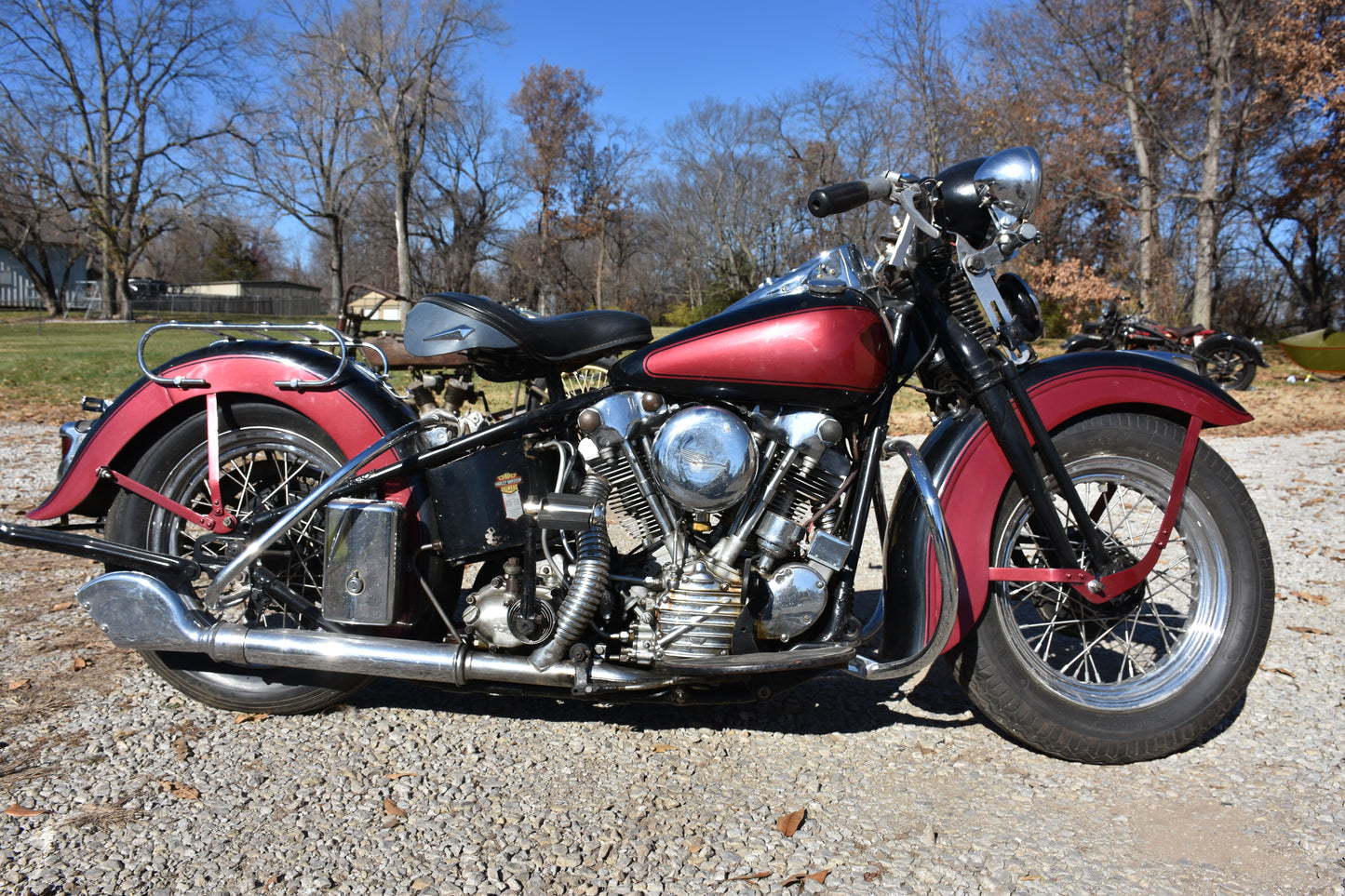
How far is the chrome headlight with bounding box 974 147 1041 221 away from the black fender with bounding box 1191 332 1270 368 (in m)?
13.2

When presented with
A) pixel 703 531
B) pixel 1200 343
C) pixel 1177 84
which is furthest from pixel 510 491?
pixel 1177 84

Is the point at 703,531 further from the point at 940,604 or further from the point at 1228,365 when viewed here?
the point at 1228,365

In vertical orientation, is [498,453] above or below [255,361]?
below

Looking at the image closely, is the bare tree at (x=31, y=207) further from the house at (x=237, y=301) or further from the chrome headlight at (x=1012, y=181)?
the chrome headlight at (x=1012, y=181)

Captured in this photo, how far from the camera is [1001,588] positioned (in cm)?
259

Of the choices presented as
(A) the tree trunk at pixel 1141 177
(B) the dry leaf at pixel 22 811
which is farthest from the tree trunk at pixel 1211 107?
(B) the dry leaf at pixel 22 811

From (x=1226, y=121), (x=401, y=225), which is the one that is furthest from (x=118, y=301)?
(x=1226, y=121)

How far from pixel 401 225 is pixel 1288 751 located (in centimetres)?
3193

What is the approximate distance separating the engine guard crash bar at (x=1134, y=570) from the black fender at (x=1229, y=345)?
12821 mm

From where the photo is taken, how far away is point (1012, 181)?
2395mm

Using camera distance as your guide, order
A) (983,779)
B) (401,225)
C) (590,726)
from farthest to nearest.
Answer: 1. (401,225)
2. (590,726)
3. (983,779)

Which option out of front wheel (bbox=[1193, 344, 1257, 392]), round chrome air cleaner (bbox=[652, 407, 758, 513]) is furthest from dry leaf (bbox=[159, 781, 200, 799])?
front wheel (bbox=[1193, 344, 1257, 392])

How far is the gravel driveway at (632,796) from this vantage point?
2041mm

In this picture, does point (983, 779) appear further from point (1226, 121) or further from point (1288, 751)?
point (1226, 121)
